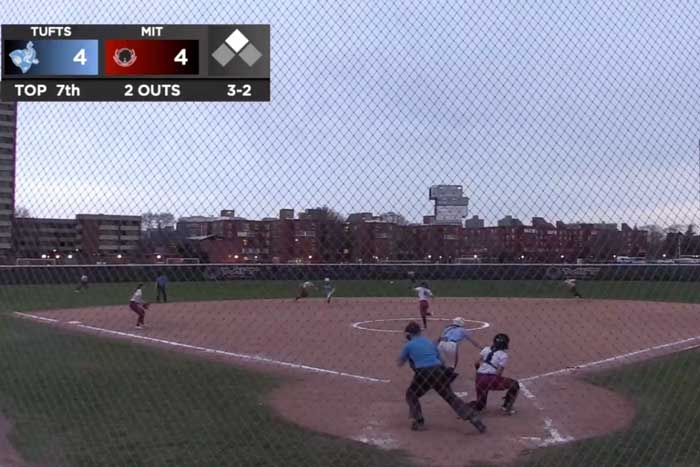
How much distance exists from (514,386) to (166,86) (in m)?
6.46

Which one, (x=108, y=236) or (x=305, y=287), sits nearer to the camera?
(x=108, y=236)

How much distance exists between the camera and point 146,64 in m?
5.72

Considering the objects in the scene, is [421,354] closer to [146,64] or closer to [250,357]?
[146,64]

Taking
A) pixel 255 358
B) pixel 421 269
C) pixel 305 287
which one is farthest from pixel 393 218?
pixel 255 358

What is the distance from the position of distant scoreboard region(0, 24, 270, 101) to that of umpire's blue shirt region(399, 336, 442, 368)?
4234mm

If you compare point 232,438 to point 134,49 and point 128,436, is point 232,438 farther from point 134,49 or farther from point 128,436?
point 134,49

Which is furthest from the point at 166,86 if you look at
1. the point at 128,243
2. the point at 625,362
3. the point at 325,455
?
the point at 625,362

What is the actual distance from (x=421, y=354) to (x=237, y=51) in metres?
4.52

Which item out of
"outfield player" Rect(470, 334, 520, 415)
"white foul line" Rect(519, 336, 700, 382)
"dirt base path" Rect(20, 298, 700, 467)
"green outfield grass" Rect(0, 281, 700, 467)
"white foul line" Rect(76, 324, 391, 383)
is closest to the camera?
"green outfield grass" Rect(0, 281, 700, 467)

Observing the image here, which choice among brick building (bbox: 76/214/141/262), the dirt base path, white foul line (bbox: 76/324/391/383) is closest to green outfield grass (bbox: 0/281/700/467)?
the dirt base path

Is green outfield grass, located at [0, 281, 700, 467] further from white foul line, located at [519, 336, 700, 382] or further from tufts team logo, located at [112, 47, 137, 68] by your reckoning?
tufts team logo, located at [112, 47, 137, 68]

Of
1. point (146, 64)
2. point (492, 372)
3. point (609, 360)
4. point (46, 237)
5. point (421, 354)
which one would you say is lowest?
point (609, 360)

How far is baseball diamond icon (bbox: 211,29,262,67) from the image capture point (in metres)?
5.54

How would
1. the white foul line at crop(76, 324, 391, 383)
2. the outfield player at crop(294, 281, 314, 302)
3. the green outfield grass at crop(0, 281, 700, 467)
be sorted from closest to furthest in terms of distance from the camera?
the green outfield grass at crop(0, 281, 700, 467)
the outfield player at crop(294, 281, 314, 302)
the white foul line at crop(76, 324, 391, 383)
